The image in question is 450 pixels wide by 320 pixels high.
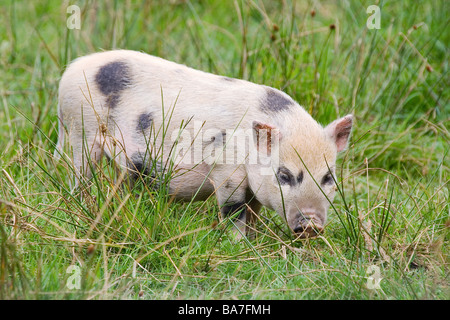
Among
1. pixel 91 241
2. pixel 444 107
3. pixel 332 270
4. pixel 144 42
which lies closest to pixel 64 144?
pixel 91 241

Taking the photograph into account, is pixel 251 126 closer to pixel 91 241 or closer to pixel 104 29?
pixel 91 241

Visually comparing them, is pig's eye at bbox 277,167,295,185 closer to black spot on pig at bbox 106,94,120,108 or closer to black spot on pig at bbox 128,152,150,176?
black spot on pig at bbox 128,152,150,176

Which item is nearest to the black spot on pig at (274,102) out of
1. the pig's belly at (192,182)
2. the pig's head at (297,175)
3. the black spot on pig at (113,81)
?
the pig's head at (297,175)

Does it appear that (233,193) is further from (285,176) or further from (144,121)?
(144,121)

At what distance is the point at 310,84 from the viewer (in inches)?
229

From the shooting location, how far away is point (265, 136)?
3953 mm

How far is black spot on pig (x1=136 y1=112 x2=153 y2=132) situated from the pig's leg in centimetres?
53

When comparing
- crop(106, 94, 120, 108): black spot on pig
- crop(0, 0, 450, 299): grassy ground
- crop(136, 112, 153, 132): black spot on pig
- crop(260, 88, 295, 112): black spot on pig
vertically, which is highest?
crop(260, 88, 295, 112): black spot on pig

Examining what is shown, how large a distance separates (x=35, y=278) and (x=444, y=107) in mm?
4086

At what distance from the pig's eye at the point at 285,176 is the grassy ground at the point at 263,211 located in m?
0.27

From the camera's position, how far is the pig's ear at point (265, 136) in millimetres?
3879

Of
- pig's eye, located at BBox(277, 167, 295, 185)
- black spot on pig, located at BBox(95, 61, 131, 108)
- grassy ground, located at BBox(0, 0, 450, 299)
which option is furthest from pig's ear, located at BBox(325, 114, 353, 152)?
black spot on pig, located at BBox(95, 61, 131, 108)

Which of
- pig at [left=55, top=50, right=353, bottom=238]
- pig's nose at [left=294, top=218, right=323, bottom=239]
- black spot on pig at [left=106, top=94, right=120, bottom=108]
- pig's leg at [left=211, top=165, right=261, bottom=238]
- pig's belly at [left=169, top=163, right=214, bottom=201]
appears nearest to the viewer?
pig's nose at [left=294, top=218, right=323, bottom=239]

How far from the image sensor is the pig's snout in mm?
3799
